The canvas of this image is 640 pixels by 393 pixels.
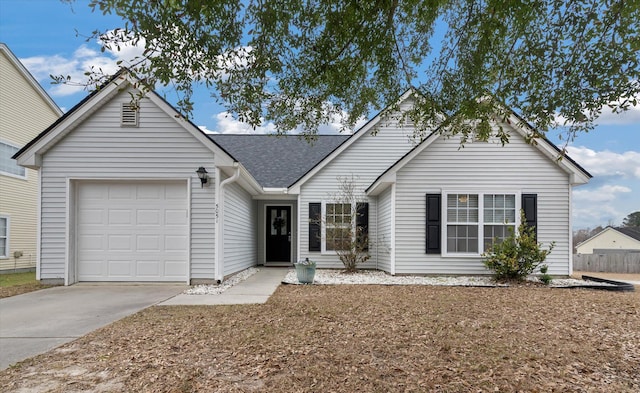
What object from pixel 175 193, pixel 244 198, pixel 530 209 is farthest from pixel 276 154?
pixel 530 209

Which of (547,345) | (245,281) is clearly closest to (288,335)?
(547,345)

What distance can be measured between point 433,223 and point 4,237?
1437cm

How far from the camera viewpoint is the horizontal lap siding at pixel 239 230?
11070 mm

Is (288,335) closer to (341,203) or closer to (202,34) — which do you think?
(202,34)

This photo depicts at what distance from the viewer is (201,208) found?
9.94 m

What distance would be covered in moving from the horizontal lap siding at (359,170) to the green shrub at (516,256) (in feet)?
13.4

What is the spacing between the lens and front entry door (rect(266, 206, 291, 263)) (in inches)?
638

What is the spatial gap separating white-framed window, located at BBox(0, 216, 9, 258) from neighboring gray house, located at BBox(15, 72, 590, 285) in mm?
7341

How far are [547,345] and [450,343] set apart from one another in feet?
3.58

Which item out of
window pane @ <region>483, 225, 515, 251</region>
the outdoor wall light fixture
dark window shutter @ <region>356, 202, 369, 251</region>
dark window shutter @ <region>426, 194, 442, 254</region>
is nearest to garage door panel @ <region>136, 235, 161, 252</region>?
the outdoor wall light fixture

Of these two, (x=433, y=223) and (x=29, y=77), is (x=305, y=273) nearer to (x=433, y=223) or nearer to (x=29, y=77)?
(x=433, y=223)

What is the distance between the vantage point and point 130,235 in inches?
393

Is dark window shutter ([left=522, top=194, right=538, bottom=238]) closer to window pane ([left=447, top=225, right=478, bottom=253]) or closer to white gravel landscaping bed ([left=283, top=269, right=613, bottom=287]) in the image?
window pane ([left=447, top=225, right=478, bottom=253])

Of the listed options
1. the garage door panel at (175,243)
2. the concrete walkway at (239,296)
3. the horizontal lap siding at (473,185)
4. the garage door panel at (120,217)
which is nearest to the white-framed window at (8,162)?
the garage door panel at (120,217)
